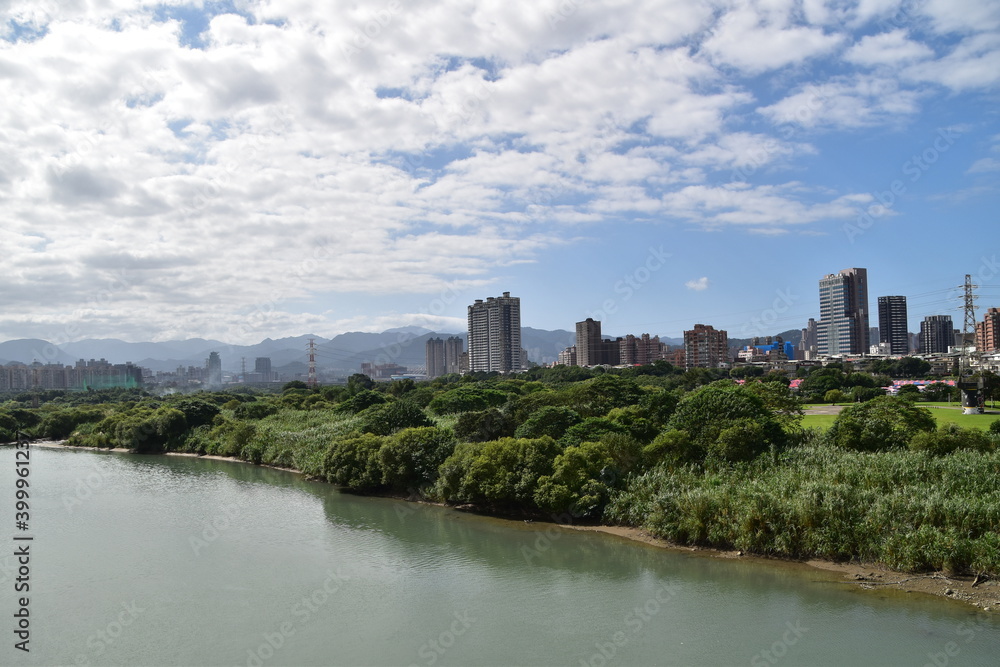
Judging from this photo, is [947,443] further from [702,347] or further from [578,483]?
[702,347]

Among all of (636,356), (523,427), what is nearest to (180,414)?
(523,427)

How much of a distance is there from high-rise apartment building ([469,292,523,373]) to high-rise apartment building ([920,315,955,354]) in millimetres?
79104

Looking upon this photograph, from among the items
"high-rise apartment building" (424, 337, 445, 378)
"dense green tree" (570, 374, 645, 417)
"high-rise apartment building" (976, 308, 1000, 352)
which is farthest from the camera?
"high-rise apartment building" (424, 337, 445, 378)

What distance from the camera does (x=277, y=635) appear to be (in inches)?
515

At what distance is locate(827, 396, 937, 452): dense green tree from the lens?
21.4 metres

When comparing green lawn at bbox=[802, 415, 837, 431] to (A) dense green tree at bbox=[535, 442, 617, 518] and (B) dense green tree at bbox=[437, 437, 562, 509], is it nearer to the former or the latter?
(A) dense green tree at bbox=[535, 442, 617, 518]

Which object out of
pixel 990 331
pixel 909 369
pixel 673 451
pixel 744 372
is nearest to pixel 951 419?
pixel 673 451

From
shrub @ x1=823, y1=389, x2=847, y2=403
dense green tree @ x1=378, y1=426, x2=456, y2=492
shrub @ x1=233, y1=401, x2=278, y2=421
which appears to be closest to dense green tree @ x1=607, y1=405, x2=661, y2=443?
dense green tree @ x1=378, y1=426, x2=456, y2=492

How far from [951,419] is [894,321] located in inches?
4469

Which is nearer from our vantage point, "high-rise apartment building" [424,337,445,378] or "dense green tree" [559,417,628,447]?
"dense green tree" [559,417,628,447]

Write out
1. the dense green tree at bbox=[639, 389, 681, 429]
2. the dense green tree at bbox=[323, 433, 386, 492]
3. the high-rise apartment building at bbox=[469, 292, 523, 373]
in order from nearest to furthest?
1. the dense green tree at bbox=[323, 433, 386, 492]
2. the dense green tree at bbox=[639, 389, 681, 429]
3. the high-rise apartment building at bbox=[469, 292, 523, 373]

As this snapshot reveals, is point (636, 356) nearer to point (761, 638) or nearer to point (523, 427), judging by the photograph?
point (523, 427)

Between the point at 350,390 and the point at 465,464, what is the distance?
4186cm

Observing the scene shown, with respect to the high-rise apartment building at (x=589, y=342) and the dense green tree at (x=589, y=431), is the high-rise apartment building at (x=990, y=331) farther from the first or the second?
the dense green tree at (x=589, y=431)
